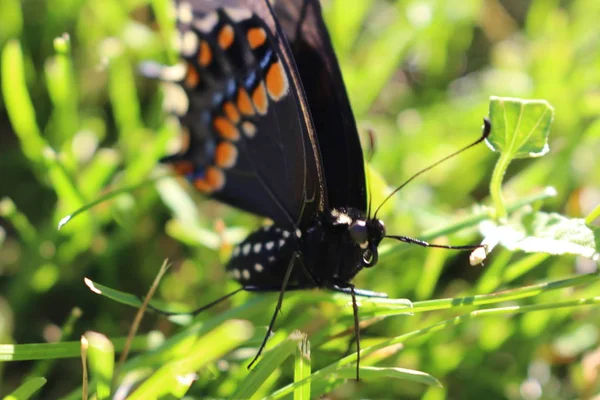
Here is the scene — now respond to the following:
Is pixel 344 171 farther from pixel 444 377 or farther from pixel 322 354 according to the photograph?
pixel 444 377

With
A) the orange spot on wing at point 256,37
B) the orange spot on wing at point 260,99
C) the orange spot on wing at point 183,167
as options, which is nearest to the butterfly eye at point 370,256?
the orange spot on wing at point 260,99

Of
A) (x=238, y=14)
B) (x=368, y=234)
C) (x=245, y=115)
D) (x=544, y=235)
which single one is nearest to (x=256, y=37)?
(x=238, y=14)

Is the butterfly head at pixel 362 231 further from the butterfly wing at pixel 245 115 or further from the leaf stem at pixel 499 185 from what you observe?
the leaf stem at pixel 499 185

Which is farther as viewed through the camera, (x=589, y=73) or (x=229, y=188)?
(x=589, y=73)

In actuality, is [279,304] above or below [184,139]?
below

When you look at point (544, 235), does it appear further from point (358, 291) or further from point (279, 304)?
point (279, 304)

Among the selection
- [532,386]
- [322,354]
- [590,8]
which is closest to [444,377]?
[532,386]
